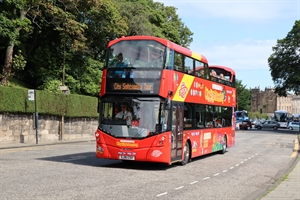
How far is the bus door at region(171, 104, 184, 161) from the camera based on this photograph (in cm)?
1725

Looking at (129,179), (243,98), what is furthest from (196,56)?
(243,98)

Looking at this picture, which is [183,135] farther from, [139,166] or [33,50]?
[33,50]

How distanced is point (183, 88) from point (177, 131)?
5.39 ft

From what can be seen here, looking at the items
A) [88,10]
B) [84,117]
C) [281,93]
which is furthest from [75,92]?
[281,93]

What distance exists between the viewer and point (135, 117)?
54.1ft

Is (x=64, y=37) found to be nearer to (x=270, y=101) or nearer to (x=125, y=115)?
(x=125, y=115)

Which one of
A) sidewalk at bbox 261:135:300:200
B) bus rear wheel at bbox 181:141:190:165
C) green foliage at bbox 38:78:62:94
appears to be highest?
green foliage at bbox 38:78:62:94

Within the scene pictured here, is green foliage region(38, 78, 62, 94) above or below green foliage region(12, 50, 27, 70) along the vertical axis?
below

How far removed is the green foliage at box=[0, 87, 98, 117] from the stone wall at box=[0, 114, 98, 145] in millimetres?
453

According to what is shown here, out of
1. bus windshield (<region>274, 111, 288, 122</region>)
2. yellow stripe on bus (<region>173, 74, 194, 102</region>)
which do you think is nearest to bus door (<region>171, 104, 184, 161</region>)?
yellow stripe on bus (<region>173, 74, 194, 102</region>)

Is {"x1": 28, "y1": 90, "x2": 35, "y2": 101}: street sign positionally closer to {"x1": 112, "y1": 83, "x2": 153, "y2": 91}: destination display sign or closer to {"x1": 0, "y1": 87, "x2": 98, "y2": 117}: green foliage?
{"x1": 0, "y1": 87, "x2": 98, "y2": 117}: green foliage

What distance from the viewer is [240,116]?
3664 inches

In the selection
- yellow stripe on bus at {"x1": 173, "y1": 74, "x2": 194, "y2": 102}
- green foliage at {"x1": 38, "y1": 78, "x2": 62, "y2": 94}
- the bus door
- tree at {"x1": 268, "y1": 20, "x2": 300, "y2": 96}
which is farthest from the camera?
tree at {"x1": 268, "y1": 20, "x2": 300, "y2": 96}

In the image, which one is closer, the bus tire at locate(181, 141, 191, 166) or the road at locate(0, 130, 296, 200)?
the road at locate(0, 130, 296, 200)
